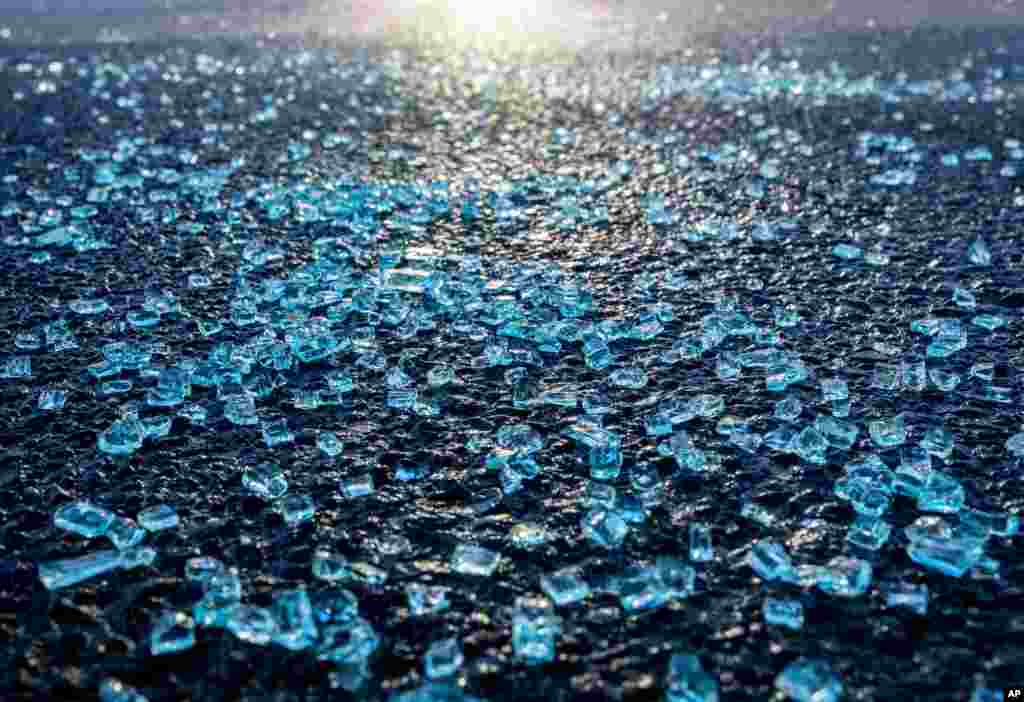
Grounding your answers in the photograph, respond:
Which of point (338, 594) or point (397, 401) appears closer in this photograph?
point (338, 594)

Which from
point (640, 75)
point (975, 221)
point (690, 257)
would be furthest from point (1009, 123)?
point (690, 257)

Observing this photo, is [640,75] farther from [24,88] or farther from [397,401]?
[397,401]

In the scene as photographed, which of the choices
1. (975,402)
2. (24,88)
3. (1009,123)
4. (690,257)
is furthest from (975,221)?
(24,88)

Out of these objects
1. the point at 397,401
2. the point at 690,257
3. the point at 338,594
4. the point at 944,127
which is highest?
the point at 944,127

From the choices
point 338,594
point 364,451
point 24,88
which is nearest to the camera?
point 338,594

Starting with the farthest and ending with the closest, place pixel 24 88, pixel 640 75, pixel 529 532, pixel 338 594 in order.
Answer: pixel 640 75 → pixel 24 88 → pixel 529 532 → pixel 338 594

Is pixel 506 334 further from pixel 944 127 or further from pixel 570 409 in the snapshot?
pixel 944 127

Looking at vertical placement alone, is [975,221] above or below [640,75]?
below

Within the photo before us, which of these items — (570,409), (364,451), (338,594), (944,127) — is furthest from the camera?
(944,127)

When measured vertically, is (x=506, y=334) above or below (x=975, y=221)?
below
